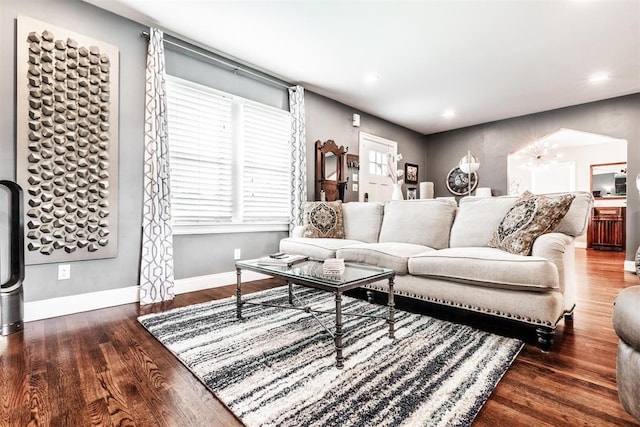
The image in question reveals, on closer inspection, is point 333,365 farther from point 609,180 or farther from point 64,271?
point 609,180

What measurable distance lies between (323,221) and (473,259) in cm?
175

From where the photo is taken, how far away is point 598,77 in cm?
380

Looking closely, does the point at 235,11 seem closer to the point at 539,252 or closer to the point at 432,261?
the point at 432,261

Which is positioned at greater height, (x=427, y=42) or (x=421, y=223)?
(x=427, y=42)

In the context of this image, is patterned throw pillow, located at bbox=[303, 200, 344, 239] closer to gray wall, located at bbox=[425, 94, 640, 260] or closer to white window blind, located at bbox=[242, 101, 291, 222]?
white window blind, located at bbox=[242, 101, 291, 222]

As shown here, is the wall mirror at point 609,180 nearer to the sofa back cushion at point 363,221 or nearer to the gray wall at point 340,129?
the gray wall at point 340,129

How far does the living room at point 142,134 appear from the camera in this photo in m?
2.31

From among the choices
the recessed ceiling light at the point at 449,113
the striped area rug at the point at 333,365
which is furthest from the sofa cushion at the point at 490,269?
the recessed ceiling light at the point at 449,113

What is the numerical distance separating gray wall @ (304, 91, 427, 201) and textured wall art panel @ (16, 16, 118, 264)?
235 cm

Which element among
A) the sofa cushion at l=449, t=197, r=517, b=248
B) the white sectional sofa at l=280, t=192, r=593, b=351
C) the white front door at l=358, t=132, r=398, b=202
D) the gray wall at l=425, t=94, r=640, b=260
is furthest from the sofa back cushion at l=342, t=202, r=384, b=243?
the gray wall at l=425, t=94, r=640, b=260

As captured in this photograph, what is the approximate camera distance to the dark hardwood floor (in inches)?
46.8

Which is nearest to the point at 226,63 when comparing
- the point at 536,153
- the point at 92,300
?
the point at 92,300

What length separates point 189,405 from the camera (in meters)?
1.27

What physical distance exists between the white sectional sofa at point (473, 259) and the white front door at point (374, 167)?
6.52ft
